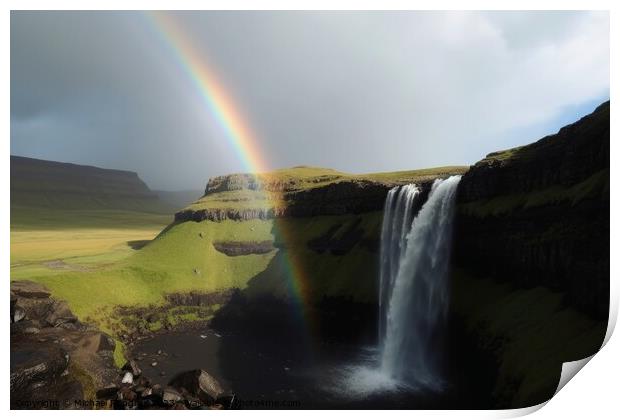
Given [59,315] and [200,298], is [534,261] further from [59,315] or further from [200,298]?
[200,298]

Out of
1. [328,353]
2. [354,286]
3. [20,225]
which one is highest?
[20,225]

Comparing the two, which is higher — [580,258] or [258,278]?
[580,258]

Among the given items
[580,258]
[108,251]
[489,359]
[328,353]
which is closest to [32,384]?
[328,353]

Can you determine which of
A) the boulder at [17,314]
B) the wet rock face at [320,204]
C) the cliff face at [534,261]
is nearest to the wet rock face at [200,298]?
the wet rock face at [320,204]

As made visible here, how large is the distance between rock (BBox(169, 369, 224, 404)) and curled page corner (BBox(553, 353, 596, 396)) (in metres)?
29.1

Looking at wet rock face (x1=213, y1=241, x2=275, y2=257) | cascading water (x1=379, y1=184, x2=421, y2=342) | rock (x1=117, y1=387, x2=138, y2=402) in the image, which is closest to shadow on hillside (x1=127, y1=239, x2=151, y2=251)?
wet rock face (x1=213, y1=241, x2=275, y2=257)

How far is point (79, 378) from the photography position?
34.3 metres

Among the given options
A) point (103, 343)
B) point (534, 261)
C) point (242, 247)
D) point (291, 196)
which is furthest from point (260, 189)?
point (534, 261)

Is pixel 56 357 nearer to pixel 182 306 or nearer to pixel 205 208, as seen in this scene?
pixel 182 306

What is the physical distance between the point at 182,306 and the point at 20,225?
123m

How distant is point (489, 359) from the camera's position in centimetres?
4028

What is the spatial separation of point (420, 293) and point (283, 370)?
21781mm

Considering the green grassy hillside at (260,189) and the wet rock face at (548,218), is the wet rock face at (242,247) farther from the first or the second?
the wet rock face at (548,218)

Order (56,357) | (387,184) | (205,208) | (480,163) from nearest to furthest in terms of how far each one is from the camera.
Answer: (56,357) < (480,163) < (387,184) < (205,208)
